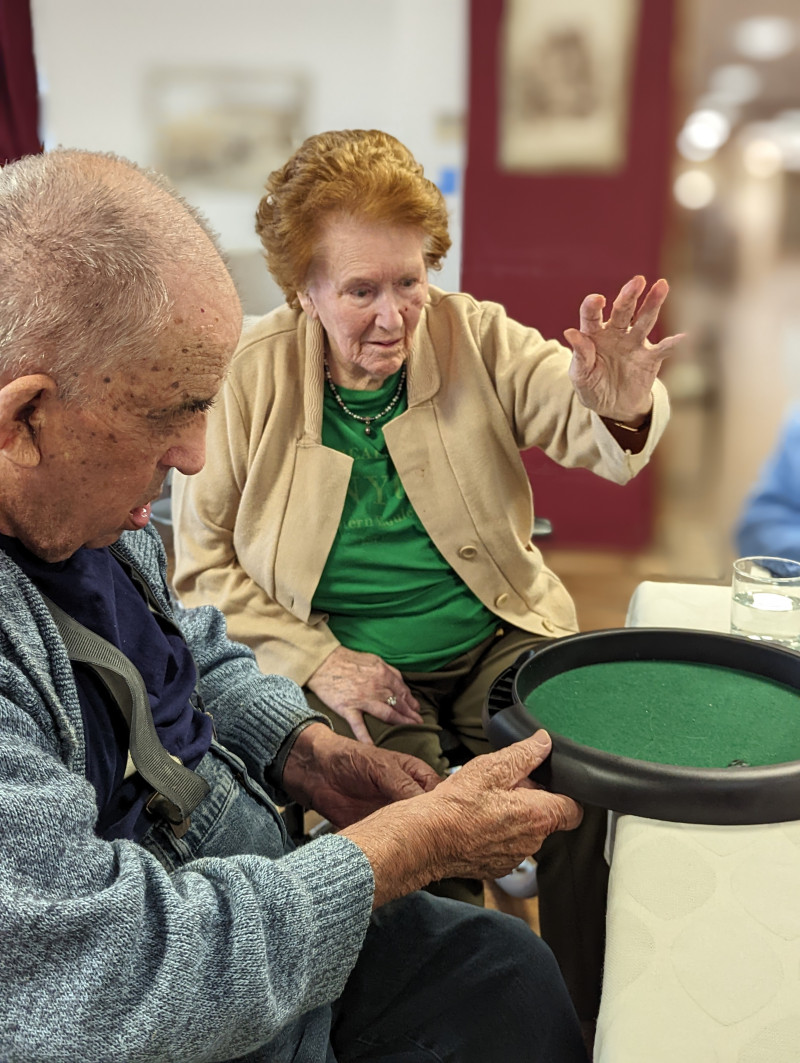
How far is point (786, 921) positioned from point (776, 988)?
0.29ft

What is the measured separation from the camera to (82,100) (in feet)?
12.3

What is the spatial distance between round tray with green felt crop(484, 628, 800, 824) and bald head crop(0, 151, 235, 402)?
554 mm

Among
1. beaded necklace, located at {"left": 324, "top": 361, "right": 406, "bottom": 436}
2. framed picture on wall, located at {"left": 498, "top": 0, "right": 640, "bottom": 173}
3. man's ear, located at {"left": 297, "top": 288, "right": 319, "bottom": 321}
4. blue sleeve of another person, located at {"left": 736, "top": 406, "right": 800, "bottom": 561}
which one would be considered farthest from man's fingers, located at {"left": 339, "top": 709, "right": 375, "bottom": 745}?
framed picture on wall, located at {"left": 498, "top": 0, "right": 640, "bottom": 173}

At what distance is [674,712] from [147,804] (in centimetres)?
58

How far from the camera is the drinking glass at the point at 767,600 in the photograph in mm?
1406

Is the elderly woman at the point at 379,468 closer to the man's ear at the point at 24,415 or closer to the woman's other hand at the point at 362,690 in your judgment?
the woman's other hand at the point at 362,690

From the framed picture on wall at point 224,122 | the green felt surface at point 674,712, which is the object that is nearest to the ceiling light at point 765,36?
the framed picture on wall at point 224,122

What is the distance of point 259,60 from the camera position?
361 cm

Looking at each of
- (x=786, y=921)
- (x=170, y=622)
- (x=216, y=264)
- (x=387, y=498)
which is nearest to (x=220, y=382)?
(x=216, y=264)

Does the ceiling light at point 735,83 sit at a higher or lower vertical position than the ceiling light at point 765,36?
lower

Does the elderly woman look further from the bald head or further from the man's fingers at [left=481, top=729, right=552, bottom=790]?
the bald head

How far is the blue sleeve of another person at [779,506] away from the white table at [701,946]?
172cm

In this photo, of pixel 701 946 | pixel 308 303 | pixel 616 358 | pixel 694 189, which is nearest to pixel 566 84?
pixel 694 189

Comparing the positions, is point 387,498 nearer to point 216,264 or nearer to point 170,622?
point 170,622
